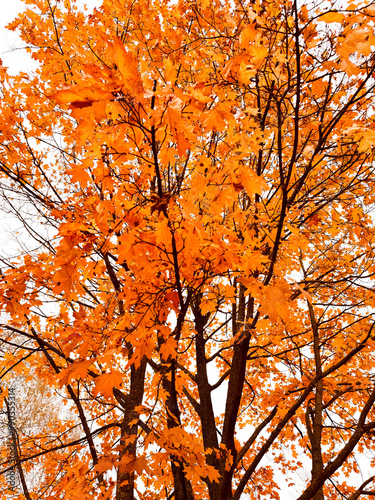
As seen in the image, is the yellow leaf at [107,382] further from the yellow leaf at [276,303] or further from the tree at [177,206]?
the yellow leaf at [276,303]

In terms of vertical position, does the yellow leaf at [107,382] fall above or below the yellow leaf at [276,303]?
above

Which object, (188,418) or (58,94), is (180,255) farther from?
(188,418)

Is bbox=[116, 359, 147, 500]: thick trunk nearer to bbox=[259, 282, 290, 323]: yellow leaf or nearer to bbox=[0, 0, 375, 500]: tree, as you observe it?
bbox=[0, 0, 375, 500]: tree

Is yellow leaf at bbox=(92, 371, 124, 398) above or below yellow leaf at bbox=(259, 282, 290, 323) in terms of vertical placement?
above

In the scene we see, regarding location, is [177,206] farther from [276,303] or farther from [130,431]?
[130,431]

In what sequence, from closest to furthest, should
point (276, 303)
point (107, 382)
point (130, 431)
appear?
point (276, 303) → point (107, 382) → point (130, 431)


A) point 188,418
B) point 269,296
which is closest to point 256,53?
point 269,296

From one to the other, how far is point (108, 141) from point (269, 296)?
103 centimetres

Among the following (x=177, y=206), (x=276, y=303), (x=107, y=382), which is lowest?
(x=276, y=303)

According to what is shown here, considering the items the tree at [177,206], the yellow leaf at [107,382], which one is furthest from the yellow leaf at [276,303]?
the yellow leaf at [107,382]

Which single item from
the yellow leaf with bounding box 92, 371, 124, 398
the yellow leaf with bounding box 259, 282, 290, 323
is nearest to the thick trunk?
the yellow leaf with bounding box 92, 371, 124, 398

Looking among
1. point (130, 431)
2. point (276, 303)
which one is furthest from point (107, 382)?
point (130, 431)

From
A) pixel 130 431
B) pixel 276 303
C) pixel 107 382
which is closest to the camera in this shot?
pixel 276 303

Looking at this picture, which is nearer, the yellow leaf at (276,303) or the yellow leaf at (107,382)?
the yellow leaf at (276,303)
